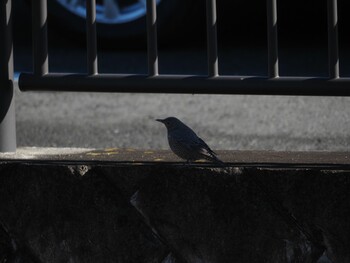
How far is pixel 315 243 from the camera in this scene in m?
2.83

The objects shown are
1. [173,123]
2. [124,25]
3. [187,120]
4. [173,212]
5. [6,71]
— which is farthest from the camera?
[124,25]

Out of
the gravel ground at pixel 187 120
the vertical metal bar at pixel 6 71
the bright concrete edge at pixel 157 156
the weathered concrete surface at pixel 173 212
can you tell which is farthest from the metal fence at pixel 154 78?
the gravel ground at pixel 187 120

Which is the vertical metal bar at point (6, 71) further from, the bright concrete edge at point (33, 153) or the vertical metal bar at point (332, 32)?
the vertical metal bar at point (332, 32)

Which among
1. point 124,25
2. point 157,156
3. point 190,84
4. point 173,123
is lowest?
point 157,156

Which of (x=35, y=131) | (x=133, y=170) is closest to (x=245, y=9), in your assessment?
(x=35, y=131)

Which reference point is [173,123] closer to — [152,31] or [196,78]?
[196,78]

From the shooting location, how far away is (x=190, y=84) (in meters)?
3.12

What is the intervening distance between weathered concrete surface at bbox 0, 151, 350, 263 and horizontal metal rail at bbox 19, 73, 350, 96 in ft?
0.81

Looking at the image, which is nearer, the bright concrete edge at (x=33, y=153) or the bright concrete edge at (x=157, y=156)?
the bright concrete edge at (x=157, y=156)

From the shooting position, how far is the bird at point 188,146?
3.12 m

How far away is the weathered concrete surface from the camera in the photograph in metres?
2.83

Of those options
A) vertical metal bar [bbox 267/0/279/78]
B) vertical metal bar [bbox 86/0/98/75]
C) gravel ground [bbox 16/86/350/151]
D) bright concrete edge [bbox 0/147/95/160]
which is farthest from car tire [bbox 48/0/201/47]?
vertical metal bar [bbox 267/0/279/78]

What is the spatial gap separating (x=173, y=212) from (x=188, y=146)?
1.05 feet

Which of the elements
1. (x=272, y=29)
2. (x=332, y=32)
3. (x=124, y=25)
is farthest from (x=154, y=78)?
(x=124, y=25)
